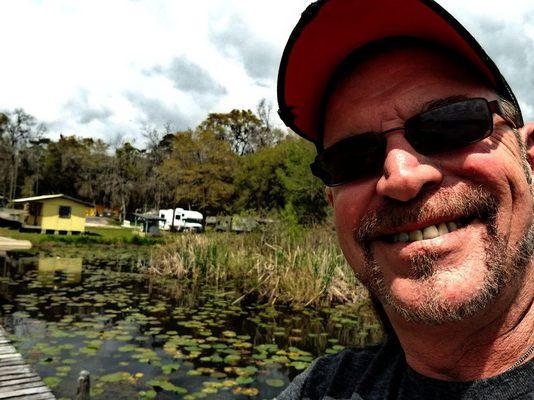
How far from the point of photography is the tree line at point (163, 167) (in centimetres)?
3369

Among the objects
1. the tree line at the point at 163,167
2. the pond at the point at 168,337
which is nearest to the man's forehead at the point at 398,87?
the pond at the point at 168,337

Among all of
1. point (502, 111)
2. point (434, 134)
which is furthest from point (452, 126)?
point (502, 111)

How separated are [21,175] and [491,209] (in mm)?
62619

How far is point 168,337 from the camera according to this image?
6.98 meters

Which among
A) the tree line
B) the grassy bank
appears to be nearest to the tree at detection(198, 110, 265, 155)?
the tree line

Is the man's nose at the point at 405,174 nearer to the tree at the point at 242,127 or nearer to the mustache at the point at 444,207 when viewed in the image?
the mustache at the point at 444,207

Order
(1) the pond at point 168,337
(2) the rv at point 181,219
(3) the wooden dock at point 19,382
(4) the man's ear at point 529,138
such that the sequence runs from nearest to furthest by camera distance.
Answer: (4) the man's ear at point 529,138 → (3) the wooden dock at point 19,382 → (1) the pond at point 168,337 → (2) the rv at point 181,219

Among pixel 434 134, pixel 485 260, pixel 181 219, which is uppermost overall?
pixel 181 219

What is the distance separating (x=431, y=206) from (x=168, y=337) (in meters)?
6.72

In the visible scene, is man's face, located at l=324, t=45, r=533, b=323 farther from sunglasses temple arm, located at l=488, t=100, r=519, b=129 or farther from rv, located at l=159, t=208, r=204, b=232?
rv, located at l=159, t=208, r=204, b=232

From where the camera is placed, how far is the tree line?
3369 cm

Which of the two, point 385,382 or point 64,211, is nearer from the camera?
point 385,382

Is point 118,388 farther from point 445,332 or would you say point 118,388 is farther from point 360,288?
point 360,288

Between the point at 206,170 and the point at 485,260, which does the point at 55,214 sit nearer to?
the point at 206,170
